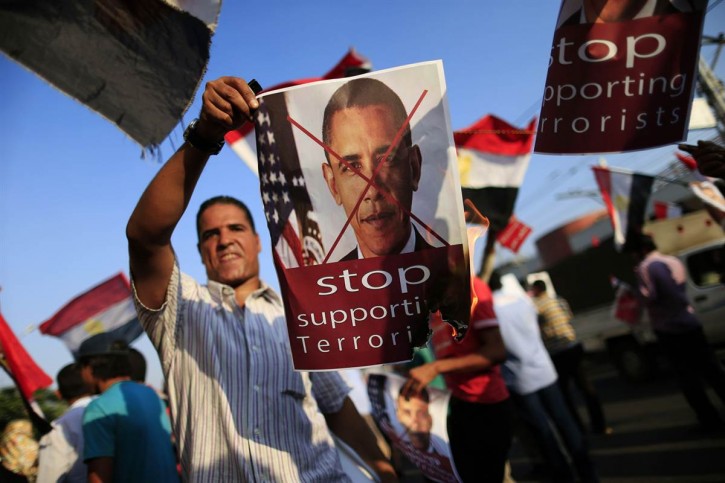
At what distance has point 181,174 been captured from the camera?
1554 millimetres

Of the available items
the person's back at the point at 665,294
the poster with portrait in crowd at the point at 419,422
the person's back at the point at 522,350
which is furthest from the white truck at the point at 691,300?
the poster with portrait in crowd at the point at 419,422

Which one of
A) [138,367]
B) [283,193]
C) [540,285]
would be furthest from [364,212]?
[540,285]

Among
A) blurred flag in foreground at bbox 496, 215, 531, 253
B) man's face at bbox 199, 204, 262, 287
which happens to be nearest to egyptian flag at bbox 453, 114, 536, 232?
man's face at bbox 199, 204, 262, 287

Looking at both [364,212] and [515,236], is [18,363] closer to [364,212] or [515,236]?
[364,212]

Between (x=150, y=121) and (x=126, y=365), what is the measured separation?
1.97m

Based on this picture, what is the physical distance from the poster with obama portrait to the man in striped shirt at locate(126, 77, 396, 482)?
20 cm

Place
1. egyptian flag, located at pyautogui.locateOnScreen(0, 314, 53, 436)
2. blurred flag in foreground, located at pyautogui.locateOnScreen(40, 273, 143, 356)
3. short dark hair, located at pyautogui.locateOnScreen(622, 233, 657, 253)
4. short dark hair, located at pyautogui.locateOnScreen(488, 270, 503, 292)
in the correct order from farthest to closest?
blurred flag in foreground, located at pyautogui.locateOnScreen(40, 273, 143, 356) → short dark hair, located at pyautogui.locateOnScreen(622, 233, 657, 253) → short dark hair, located at pyautogui.locateOnScreen(488, 270, 503, 292) → egyptian flag, located at pyautogui.locateOnScreen(0, 314, 53, 436)

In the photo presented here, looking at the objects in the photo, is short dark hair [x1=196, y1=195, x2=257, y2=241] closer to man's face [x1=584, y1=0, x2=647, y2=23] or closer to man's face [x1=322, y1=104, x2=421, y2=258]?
man's face [x1=322, y1=104, x2=421, y2=258]

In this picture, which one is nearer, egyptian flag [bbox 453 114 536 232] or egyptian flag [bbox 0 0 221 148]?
egyptian flag [bbox 0 0 221 148]

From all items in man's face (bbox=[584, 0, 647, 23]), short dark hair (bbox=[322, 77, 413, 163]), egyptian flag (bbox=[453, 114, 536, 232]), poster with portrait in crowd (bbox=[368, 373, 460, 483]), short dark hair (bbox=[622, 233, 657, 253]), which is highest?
egyptian flag (bbox=[453, 114, 536, 232])

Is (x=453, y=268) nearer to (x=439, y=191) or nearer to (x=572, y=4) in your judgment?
(x=439, y=191)

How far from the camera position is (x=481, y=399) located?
310 centimetres

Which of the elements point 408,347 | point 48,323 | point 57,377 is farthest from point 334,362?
point 48,323

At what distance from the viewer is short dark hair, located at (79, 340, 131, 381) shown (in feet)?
10.9
